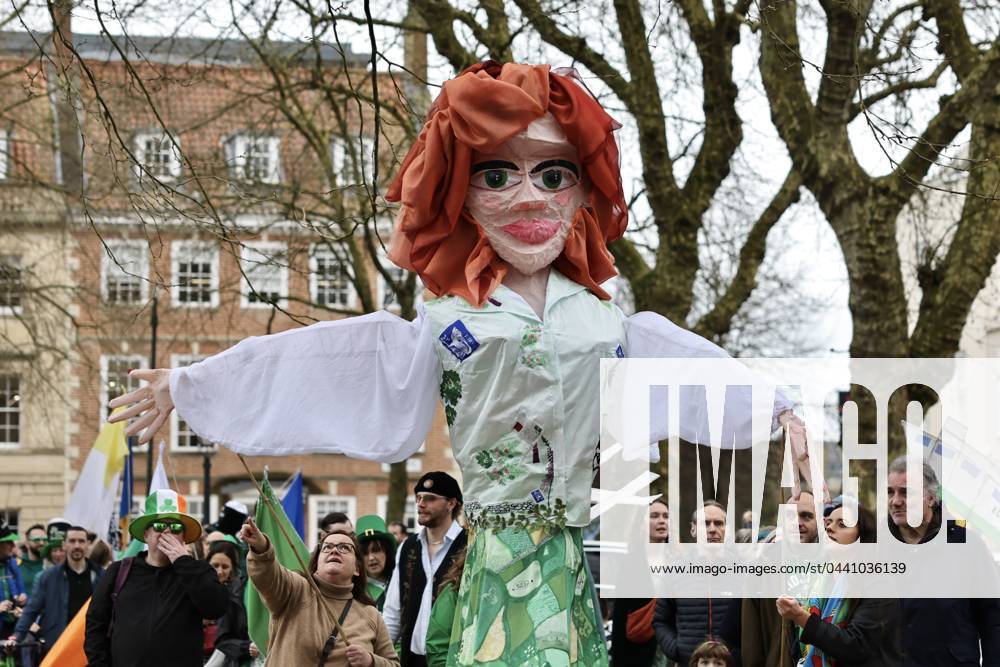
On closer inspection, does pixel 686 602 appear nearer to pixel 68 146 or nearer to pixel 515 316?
pixel 515 316

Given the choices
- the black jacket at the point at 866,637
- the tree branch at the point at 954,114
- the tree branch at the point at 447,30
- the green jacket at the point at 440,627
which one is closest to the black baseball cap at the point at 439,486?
the green jacket at the point at 440,627

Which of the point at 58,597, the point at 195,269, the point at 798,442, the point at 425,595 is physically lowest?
the point at 58,597

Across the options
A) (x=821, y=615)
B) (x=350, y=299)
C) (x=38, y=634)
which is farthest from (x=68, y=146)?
(x=821, y=615)

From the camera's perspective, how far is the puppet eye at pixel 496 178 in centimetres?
557

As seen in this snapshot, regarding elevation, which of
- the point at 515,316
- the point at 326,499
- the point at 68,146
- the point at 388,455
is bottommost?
the point at 326,499

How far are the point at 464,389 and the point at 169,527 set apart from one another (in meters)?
3.30

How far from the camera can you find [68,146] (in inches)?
840

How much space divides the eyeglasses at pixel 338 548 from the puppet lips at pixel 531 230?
2156 mm

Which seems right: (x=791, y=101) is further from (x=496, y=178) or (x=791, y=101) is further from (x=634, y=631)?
(x=496, y=178)

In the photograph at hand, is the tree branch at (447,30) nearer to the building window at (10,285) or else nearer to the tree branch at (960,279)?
the tree branch at (960,279)

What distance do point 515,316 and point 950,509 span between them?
2320 mm

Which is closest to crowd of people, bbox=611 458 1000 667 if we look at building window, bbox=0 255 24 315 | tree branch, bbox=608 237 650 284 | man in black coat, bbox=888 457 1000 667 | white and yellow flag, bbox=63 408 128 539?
man in black coat, bbox=888 457 1000 667

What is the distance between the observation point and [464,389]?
17.6 ft

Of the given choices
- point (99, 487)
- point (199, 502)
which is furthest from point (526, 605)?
point (199, 502)
